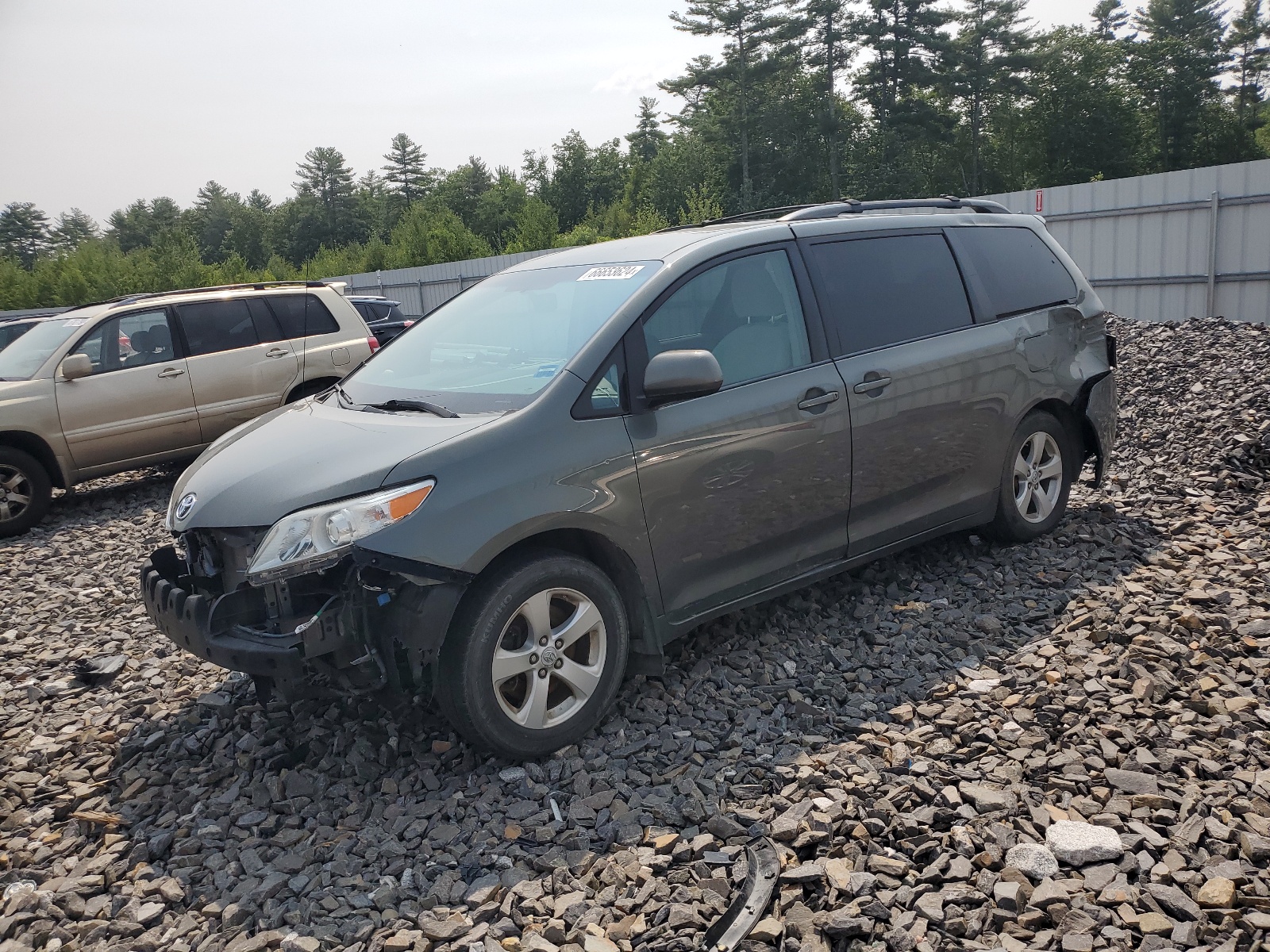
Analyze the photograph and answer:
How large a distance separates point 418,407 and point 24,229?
396 feet

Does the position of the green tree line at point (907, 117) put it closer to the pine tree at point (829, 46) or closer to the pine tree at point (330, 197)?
the pine tree at point (829, 46)

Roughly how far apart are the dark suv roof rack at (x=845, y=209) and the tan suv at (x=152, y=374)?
5672 mm

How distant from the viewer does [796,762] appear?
3.63 m

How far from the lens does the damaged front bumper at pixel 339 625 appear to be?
3.36 meters

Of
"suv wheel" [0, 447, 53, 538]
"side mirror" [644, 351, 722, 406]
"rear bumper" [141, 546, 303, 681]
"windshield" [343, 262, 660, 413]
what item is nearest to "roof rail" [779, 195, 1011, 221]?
"windshield" [343, 262, 660, 413]

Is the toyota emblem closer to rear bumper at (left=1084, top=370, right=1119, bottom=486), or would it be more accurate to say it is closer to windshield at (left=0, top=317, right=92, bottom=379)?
rear bumper at (left=1084, top=370, right=1119, bottom=486)

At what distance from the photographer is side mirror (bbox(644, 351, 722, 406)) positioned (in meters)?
3.79

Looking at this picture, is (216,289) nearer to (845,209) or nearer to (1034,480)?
(845,209)

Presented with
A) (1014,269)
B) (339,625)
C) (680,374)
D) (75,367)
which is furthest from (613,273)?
(75,367)

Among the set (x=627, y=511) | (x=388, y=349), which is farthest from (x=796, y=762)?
(x=388, y=349)

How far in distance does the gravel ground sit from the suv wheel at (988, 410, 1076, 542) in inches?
12.2

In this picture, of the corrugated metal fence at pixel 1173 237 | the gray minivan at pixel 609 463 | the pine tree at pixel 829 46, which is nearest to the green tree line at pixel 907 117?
the pine tree at pixel 829 46

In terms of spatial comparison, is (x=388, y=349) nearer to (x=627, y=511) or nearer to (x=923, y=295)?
(x=627, y=511)

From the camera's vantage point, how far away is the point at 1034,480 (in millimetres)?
5625
